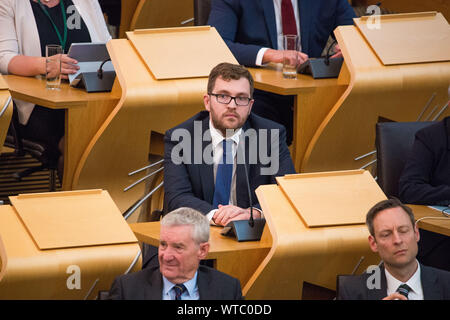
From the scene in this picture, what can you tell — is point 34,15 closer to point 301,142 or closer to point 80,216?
point 301,142

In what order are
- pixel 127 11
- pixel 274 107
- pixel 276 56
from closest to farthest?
pixel 276 56, pixel 274 107, pixel 127 11

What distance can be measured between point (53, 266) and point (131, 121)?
150cm

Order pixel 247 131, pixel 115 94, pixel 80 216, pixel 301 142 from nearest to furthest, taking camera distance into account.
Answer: pixel 80 216 < pixel 247 131 < pixel 115 94 < pixel 301 142

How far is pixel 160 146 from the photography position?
4551 mm

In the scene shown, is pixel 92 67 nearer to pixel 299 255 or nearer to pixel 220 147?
pixel 220 147

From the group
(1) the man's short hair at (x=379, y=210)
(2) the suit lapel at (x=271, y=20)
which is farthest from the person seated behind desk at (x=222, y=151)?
(2) the suit lapel at (x=271, y=20)

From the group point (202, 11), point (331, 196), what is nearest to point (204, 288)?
point (331, 196)

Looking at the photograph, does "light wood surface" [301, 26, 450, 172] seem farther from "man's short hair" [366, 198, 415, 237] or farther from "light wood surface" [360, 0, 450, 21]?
"light wood surface" [360, 0, 450, 21]

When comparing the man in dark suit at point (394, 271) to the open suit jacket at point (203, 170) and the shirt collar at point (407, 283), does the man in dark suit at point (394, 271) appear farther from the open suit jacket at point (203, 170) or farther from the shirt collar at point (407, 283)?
the open suit jacket at point (203, 170)

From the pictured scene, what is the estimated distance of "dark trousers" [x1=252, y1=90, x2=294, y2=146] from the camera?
5.18 metres

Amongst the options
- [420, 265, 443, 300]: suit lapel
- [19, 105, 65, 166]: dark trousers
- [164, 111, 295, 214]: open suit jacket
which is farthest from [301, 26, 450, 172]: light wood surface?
[420, 265, 443, 300]: suit lapel

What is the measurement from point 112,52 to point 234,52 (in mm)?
884

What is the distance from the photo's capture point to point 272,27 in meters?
5.31
